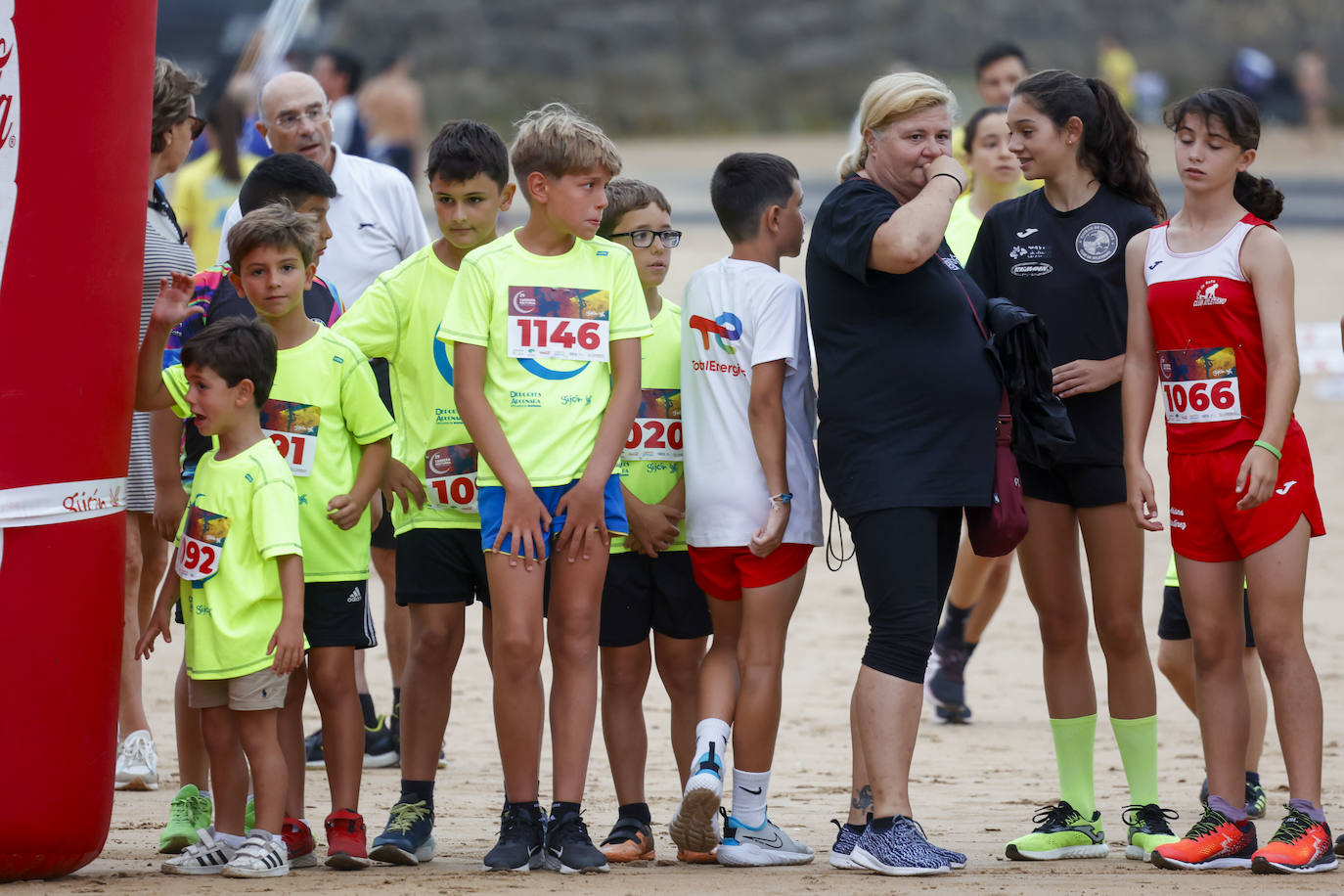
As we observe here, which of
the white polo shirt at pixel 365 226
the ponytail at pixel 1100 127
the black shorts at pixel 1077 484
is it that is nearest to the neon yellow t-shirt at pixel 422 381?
the white polo shirt at pixel 365 226

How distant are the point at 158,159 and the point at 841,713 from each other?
11.5 feet

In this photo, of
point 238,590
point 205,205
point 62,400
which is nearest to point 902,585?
point 238,590

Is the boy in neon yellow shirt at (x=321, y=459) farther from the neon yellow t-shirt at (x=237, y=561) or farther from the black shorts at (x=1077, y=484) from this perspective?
Result: the black shorts at (x=1077, y=484)

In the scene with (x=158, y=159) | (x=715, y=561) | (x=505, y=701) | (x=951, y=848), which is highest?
(x=158, y=159)

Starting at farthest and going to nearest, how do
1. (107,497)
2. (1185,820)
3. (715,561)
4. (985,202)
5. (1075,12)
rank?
(1075,12) → (985,202) → (1185,820) → (715,561) → (107,497)

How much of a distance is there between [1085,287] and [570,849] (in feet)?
6.68

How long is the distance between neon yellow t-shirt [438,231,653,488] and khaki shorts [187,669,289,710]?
0.73 metres

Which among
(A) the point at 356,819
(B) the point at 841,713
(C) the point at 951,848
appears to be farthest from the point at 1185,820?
(A) the point at 356,819

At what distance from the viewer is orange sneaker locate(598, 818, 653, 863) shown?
4723 millimetres

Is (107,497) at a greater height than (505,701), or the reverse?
(107,497)

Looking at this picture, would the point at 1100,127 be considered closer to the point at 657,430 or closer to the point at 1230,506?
Answer: the point at 1230,506

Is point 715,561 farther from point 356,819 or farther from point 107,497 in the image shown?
point 107,497

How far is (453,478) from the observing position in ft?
15.8

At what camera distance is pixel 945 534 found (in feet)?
15.2
